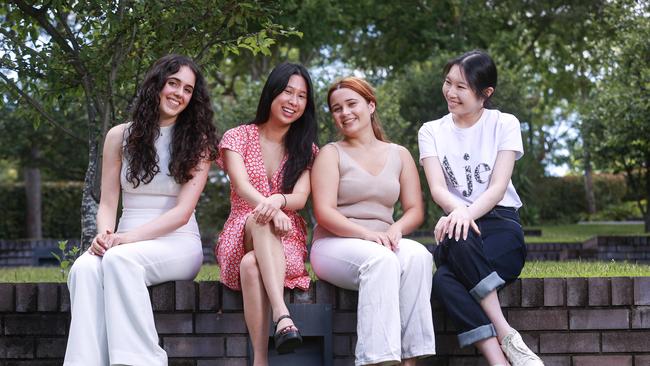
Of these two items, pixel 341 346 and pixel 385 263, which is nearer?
pixel 385 263

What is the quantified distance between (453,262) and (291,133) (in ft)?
3.70

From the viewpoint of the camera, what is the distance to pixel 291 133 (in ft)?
15.9

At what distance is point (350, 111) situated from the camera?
4793 millimetres

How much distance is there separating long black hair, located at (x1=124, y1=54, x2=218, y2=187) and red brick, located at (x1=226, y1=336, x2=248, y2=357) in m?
0.82

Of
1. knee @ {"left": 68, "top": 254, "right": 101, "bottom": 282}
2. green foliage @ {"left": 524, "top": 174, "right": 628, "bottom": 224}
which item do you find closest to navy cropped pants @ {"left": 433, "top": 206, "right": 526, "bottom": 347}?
knee @ {"left": 68, "top": 254, "right": 101, "bottom": 282}

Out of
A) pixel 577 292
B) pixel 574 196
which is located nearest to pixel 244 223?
pixel 577 292

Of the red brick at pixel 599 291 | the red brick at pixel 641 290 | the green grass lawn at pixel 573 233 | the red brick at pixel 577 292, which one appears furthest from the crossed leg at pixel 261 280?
the green grass lawn at pixel 573 233

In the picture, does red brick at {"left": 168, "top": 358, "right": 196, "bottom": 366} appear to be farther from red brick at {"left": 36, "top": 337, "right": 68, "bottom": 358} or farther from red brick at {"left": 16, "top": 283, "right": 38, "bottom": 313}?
red brick at {"left": 16, "top": 283, "right": 38, "bottom": 313}

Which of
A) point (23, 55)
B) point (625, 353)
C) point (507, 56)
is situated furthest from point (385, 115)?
point (625, 353)

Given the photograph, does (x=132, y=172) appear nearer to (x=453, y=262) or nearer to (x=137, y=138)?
(x=137, y=138)

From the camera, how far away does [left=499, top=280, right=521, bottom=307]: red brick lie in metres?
4.57

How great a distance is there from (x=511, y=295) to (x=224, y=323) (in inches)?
56.4

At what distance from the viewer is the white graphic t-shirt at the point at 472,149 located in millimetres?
4727

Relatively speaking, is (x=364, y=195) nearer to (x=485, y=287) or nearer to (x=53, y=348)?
(x=485, y=287)
